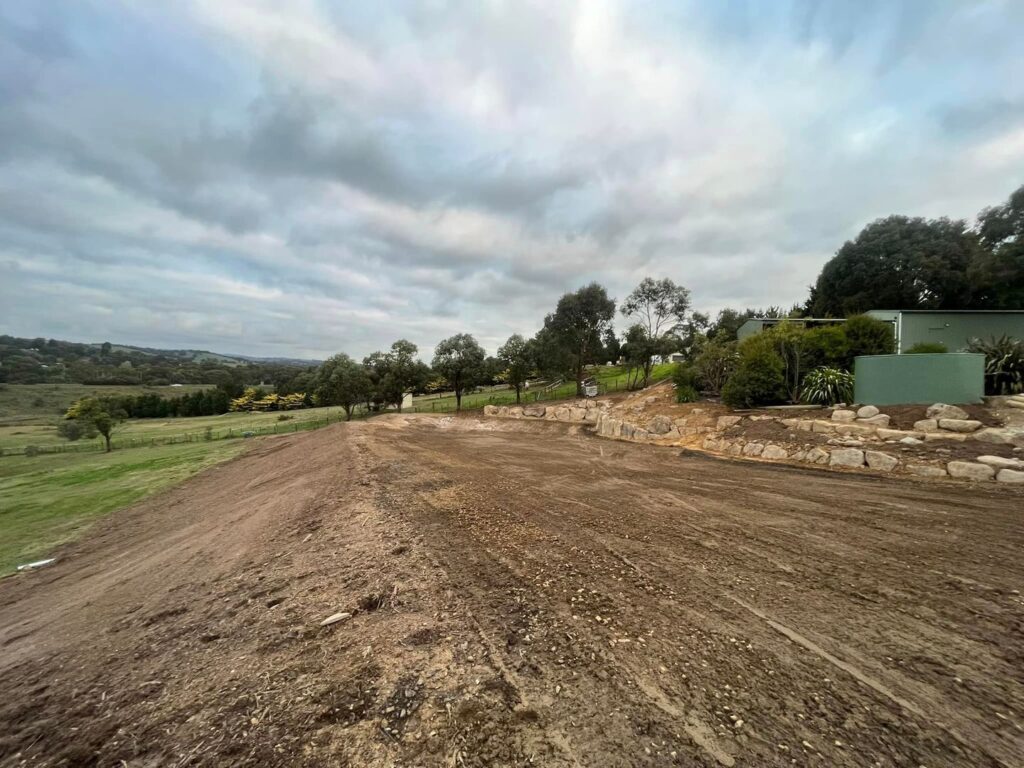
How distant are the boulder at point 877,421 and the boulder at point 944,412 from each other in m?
0.78

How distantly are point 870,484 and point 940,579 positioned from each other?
14.8ft

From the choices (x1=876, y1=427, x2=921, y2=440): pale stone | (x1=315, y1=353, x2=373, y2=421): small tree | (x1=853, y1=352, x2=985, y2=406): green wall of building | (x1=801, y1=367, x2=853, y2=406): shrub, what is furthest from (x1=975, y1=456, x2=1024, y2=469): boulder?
(x1=315, y1=353, x2=373, y2=421): small tree

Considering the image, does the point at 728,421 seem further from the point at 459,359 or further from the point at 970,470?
the point at 459,359

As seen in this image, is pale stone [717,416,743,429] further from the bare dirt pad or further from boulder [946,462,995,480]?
the bare dirt pad

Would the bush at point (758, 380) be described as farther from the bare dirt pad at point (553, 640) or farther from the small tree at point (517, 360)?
the small tree at point (517, 360)

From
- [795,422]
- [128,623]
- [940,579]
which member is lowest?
[128,623]

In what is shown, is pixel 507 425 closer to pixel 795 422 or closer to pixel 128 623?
pixel 795 422

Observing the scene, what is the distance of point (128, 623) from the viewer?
14.2ft

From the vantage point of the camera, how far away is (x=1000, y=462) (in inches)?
281

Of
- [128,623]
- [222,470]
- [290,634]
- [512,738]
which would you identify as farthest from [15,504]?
[512,738]

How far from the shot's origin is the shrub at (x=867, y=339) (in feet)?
47.0

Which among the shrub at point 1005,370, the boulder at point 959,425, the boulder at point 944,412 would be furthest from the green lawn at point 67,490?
the shrub at point 1005,370

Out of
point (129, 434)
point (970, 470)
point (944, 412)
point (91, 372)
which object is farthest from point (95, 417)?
point (91, 372)

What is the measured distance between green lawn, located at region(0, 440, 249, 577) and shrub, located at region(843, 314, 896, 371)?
2410 cm
